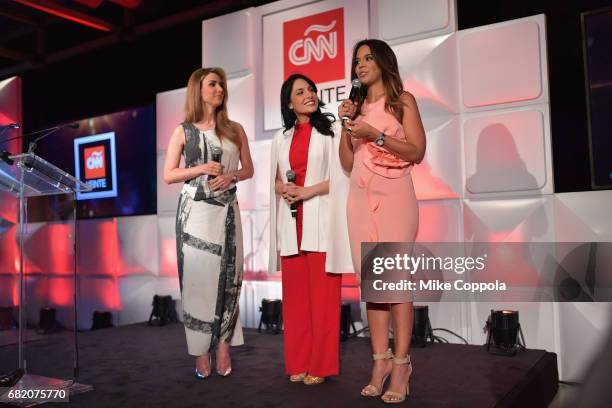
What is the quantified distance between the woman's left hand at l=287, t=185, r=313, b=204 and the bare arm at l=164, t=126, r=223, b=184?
42cm

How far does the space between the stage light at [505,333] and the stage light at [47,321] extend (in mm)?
4670

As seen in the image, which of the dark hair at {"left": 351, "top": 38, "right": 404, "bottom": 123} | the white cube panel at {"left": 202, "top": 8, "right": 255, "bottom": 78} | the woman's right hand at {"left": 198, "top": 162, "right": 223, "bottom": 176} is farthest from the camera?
the white cube panel at {"left": 202, "top": 8, "right": 255, "bottom": 78}

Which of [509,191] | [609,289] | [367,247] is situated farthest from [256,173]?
[609,289]

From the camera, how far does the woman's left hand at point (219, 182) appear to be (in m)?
2.71

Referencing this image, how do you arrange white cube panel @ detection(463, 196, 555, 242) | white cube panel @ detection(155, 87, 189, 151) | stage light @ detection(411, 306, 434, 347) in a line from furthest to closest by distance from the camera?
white cube panel @ detection(155, 87, 189, 151) < stage light @ detection(411, 306, 434, 347) < white cube panel @ detection(463, 196, 555, 242)

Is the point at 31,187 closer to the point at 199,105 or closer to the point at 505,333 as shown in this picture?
the point at 199,105

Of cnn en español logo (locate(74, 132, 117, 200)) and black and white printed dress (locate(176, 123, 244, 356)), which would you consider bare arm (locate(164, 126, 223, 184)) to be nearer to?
black and white printed dress (locate(176, 123, 244, 356))

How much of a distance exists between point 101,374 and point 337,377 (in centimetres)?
129

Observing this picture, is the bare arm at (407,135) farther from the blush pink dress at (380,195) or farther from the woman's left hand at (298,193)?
the woman's left hand at (298,193)

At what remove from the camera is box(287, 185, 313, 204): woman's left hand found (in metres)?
2.49

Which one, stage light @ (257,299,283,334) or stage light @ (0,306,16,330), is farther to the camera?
stage light @ (0,306,16,330)

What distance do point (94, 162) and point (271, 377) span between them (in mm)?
4012

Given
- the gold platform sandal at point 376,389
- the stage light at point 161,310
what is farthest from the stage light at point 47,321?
the gold platform sandal at point 376,389

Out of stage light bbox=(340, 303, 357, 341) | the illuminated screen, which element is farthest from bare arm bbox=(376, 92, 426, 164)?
the illuminated screen
